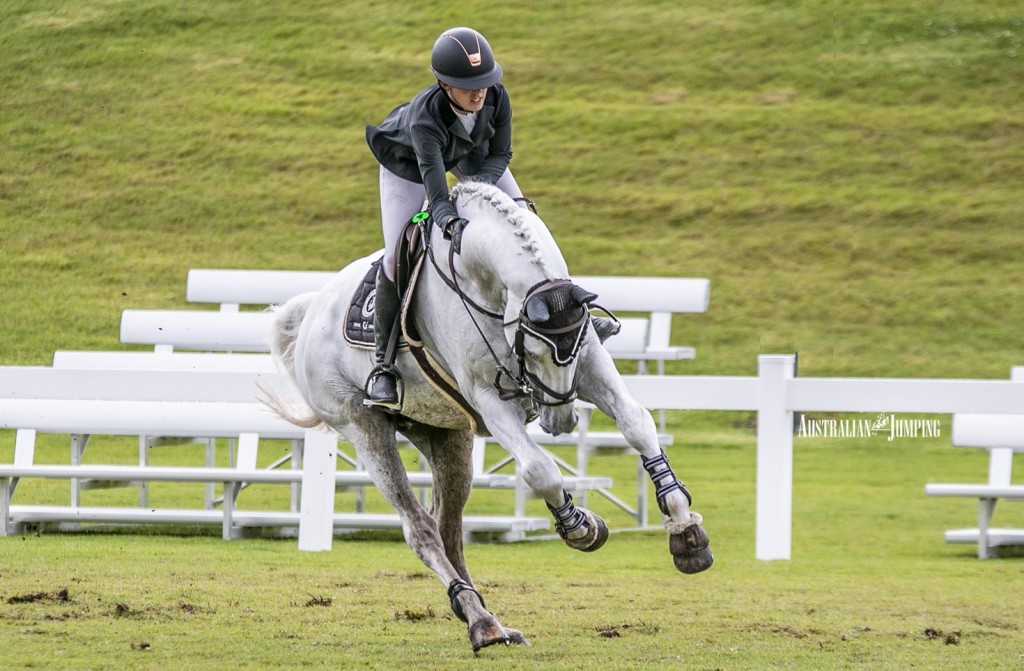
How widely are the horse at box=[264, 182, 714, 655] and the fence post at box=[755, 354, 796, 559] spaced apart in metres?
2.61

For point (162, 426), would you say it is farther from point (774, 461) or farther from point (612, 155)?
point (612, 155)

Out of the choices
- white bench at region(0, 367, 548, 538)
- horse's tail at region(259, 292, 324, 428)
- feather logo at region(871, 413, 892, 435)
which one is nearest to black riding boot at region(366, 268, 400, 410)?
horse's tail at region(259, 292, 324, 428)

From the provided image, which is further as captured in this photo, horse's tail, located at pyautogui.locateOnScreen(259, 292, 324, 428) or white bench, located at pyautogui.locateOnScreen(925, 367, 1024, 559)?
white bench, located at pyautogui.locateOnScreen(925, 367, 1024, 559)

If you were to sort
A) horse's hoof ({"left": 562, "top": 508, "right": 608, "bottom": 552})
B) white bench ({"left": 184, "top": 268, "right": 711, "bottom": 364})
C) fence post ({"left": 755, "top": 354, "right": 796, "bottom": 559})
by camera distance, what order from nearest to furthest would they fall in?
horse's hoof ({"left": 562, "top": 508, "right": 608, "bottom": 552})
fence post ({"left": 755, "top": 354, "right": 796, "bottom": 559})
white bench ({"left": 184, "top": 268, "right": 711, "bottom": 364})

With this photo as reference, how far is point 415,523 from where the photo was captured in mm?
6723

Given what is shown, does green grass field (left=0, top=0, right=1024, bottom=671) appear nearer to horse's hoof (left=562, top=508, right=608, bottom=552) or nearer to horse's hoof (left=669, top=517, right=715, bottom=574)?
horse's hoof (left=562, top=508, right=608, bottom=552)

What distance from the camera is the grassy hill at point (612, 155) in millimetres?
Answer: 22234

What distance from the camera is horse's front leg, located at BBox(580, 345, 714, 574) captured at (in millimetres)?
5520

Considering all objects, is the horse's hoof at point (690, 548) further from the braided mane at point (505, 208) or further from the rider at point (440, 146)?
the rider at point (440, 146)

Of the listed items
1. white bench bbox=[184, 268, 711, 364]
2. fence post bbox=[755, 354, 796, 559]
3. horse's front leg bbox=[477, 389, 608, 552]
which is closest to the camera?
horse's front leg bbox=[477, 389, 608, 552]

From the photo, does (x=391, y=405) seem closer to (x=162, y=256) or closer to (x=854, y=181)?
(x=162, y=256)

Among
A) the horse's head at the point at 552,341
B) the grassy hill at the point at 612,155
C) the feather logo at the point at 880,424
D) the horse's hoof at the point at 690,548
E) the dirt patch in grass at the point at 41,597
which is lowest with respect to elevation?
the dirt patch in grass at the point at 41,597

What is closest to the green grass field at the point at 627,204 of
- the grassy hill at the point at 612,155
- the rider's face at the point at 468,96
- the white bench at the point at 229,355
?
the grassy hill at the point at 612,155

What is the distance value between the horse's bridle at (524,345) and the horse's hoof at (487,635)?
3.20 feet
